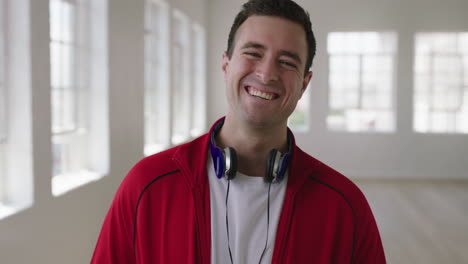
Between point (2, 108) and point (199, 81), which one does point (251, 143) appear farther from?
point (199, 81)

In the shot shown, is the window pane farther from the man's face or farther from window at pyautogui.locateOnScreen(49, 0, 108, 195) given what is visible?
the man's face

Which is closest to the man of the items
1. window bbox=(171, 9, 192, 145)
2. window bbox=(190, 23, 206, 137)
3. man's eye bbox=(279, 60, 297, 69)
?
man's eye bbox=(279, 60, 297, 69)

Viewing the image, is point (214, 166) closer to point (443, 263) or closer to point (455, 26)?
point (443, 263)

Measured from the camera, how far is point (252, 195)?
137 cm

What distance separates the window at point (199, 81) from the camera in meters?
9.72

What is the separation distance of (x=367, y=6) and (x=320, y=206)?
9.53 metres

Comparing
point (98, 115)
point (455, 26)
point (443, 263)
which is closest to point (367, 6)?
point (455, 26)

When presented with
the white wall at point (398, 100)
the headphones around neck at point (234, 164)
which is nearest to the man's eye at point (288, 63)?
the headphones around neck at point (234, 164)

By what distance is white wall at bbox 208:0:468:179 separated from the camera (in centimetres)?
988

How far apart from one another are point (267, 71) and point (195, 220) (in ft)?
1.47

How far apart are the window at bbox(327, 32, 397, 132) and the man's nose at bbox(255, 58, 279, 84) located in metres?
9.33

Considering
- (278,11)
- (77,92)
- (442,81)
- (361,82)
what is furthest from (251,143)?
(442,81)

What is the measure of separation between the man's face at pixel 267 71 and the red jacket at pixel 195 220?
0.20 metres

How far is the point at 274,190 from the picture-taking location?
4.62ft
